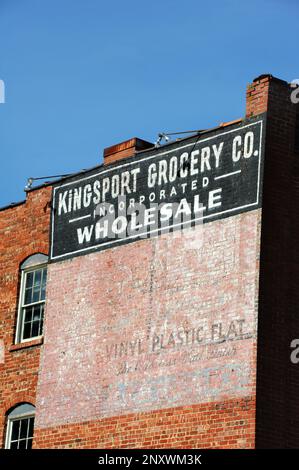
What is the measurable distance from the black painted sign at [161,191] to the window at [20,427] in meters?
3.54

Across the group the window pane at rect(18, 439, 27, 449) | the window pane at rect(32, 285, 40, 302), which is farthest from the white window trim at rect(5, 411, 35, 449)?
the window pane at rect(32, 285, 40, 302)

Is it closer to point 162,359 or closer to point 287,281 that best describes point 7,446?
point 162,359

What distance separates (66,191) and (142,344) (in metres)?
4.83

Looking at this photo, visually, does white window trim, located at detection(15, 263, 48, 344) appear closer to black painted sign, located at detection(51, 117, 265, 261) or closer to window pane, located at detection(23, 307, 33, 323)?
window pane, located at detection(23, 307, 33, 323)

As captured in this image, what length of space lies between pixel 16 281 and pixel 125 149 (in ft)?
13.9

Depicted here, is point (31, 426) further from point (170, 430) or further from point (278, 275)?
point (278, 275)

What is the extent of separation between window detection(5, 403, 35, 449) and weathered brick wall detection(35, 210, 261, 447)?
1.88 feet

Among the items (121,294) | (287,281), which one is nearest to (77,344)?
(121,294)

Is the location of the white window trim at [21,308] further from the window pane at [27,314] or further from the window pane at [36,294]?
the window pane at [36,294]

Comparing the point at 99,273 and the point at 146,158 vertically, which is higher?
the point at 146,158

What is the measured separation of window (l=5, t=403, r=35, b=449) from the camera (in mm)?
26891

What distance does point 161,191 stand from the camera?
2548 centimetres

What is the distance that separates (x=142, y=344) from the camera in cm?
2473
